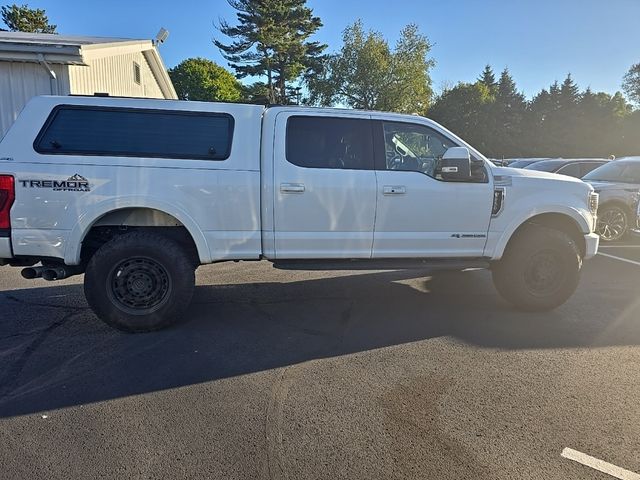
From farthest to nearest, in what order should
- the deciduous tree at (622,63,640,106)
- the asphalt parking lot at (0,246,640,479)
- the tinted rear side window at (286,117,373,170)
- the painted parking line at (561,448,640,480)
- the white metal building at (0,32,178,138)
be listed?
the deciduous tree at (622,63,640,106)
the white metal building at (0,32,178,138)
the tinted rear side window at (286,117,373,170)
the asphalt parking lot at (0,246,640,479)
the painted parking line at (561,448,640,480)

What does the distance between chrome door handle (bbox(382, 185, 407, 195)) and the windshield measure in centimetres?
735

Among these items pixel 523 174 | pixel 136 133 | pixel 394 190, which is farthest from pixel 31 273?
pixel 523 174

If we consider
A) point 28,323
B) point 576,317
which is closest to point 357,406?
point 576,317

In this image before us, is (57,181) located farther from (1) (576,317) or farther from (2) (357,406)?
(1) (576,317)

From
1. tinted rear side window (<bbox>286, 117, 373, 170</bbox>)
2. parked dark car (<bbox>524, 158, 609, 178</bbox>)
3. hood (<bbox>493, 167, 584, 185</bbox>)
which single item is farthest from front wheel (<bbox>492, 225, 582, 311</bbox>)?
parked dark car (<bbox>524, 158, 609, 178</bbox>)

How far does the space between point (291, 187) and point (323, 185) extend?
0.33 m

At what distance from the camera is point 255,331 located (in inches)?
173

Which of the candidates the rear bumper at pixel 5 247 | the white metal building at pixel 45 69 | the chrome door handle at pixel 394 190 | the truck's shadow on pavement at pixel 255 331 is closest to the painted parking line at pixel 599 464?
the truck's shadow on pavement at pixel 255 331

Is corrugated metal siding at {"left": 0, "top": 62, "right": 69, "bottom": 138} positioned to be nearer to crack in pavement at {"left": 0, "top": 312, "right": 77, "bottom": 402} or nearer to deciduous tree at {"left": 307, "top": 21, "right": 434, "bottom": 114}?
crack in pavement at {"left": 0, "top": 312, "right": 77, "bottom": 402}

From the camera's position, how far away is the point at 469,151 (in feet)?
15.2

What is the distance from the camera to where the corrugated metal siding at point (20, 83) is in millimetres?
9922

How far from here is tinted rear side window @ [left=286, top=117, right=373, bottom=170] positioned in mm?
4449

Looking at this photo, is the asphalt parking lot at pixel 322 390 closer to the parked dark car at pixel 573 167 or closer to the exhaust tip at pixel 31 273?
the exhaust tip at pixel 31 273

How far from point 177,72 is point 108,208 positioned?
4013cm
